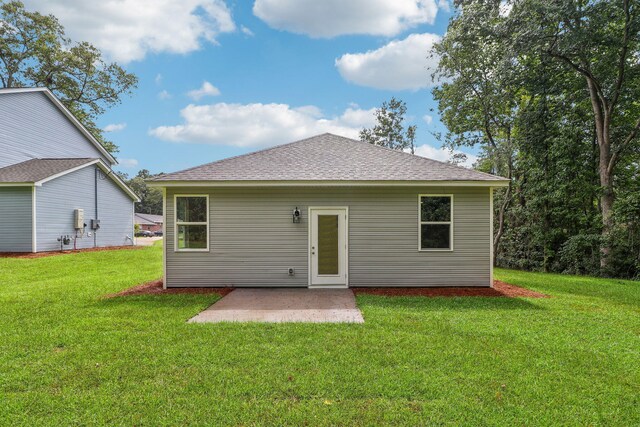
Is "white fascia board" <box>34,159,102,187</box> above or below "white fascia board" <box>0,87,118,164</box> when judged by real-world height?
below

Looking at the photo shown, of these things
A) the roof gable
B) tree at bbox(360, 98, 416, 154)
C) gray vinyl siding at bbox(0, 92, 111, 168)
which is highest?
tree at bbox(360, 98, 416, 154)

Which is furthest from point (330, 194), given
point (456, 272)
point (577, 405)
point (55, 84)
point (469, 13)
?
point (55, 84)

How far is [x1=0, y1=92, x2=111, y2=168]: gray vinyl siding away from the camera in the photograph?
16.5m

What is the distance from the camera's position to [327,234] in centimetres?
803

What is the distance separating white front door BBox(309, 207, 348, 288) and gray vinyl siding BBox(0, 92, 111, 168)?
17614mm

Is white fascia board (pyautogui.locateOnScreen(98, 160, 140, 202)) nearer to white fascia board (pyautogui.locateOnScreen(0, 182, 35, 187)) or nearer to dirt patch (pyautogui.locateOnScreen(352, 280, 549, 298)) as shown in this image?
white fascia board (pyautogui.locateOnScreen(0, 182, 35, 187))

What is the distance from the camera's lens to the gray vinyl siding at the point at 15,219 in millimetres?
13797

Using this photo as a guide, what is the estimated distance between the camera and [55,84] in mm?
24859

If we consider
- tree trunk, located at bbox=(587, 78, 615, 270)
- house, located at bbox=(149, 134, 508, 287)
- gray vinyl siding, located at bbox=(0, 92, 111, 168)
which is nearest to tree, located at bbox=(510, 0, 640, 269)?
tree trunk, located at bbox=(587, 78, 615, 270)

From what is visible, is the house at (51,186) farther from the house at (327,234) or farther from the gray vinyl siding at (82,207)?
the house at (327,234)

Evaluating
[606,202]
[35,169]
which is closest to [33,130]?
[35,169]

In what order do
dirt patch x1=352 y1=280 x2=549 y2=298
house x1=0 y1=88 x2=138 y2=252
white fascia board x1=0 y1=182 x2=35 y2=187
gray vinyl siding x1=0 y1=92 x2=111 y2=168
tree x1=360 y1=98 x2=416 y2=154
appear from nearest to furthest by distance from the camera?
1. dirt patch x1=352 y1=280 x2=549 y2=298
2. white fascia board x1=0 y1=182 x2=35 y2=187
3. house x1=0 y1=88 x2=138 y2=252
4. gray vinyl siding x1=0 y1=92 x2=111 y2=168
5. tree x1=360 y1=98 x2=416 y2=154

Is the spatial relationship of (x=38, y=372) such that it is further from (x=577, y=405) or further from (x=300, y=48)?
(x=300, y=48)

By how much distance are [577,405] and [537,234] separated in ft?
40.9
